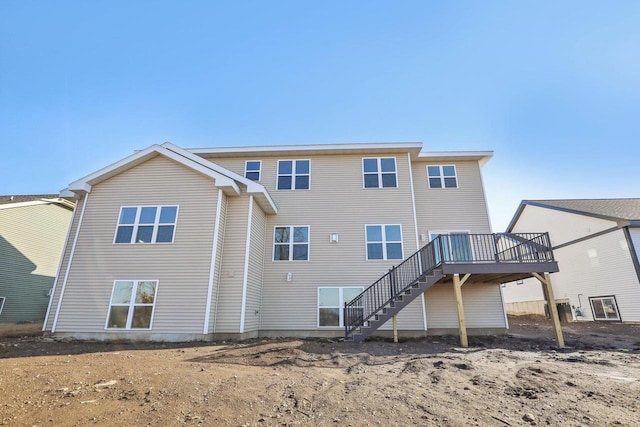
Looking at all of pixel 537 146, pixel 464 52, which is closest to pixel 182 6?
pixel 464 52

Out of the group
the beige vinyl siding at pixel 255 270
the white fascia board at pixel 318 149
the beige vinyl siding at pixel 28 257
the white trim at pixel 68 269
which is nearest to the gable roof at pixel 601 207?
Result: the white fascia board at pixel 318 149

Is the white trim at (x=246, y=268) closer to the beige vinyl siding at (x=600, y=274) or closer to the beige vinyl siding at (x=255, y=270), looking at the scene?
the beige vinyl siding at (x=255, y=270)

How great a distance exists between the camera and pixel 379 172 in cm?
1295

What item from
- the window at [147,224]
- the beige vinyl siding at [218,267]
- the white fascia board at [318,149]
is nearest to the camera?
the beige vinyl siding at [218,267]

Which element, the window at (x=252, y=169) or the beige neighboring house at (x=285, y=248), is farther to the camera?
the window at (x=252, y=169)

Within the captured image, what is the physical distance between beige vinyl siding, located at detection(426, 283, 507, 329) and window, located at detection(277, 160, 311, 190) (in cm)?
673

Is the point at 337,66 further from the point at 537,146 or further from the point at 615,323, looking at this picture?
the point at 615,323

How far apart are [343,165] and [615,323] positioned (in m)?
15.0

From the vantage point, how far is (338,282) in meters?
11.6

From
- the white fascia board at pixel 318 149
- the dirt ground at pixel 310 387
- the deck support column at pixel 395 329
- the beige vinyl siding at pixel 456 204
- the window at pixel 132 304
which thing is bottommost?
the dirt ground at pixel 310 387

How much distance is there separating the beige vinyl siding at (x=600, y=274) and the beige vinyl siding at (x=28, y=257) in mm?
26714

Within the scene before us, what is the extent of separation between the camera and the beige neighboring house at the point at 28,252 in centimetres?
1427

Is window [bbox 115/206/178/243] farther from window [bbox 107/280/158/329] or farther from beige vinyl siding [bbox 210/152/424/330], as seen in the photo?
beige vinyl siding [bbox 210/152/424/330]

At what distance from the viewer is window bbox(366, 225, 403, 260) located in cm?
1184
